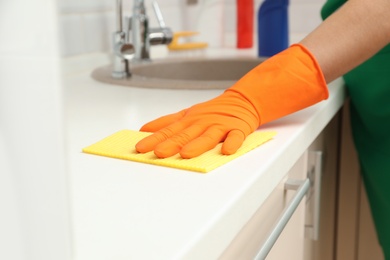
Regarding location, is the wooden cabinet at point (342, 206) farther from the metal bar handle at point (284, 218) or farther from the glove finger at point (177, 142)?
the glove finger at point (177, 142)

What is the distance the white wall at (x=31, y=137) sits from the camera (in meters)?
0.24

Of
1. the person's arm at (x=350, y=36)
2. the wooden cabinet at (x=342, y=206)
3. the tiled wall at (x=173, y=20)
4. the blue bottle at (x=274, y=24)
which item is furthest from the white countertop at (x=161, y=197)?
the blue bottle at (x=274, y=24)

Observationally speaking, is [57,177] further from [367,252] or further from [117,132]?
[367,252]

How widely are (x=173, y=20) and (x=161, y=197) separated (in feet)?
4.46

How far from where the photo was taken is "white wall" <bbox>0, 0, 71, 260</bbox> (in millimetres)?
238

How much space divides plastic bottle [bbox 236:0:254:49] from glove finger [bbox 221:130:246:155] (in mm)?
1203

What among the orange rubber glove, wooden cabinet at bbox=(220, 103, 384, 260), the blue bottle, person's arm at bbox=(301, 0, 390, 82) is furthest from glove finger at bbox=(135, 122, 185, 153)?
the blue bottle

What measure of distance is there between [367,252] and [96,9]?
883mm

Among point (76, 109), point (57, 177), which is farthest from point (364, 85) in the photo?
point (57, 177)

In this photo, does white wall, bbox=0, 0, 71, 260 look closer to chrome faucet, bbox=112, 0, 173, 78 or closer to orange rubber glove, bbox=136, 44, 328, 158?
orange rubber glove, bbox=136, 44, 328, 158

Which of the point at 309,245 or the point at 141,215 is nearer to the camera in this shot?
the point at 141,215

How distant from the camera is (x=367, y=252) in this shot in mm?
1337

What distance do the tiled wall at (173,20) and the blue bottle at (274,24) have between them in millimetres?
343

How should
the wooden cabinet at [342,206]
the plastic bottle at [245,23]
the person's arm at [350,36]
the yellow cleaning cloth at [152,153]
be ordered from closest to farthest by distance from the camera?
the yellow cleaning cloth at [152,153]
the person's arm at [350,36]
the wooden cabinet at [342,206]
the plastic bottle at [245,23]
